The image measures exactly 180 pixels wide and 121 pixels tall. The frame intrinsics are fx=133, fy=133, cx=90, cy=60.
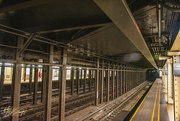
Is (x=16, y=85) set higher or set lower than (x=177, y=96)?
higher

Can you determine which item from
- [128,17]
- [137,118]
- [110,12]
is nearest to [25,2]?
[110,12]

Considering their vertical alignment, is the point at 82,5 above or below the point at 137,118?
above

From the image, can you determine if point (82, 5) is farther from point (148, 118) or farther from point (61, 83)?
point (148, 118)

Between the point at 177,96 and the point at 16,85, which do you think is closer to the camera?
the point at 16,85

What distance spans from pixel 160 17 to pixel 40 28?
175 inches

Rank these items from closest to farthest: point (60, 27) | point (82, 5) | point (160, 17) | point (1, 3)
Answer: point (1, 3), point (82, 5), point (60, 27), point (160, 17)

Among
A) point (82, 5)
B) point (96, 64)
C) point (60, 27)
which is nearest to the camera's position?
point (82, 5)

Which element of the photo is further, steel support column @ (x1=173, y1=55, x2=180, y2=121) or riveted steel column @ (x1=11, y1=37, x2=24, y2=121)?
steel support column @ (x1=173, y1=55, x2=180, y2=121)

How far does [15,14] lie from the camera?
392 centimetres

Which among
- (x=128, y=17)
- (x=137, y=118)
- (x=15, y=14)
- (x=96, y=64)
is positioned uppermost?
(x=15, y=14)

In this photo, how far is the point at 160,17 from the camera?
502cm

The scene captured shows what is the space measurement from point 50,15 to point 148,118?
23.5 ft

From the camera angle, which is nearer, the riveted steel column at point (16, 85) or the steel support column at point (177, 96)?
the riveted steel column at point (16, 85)

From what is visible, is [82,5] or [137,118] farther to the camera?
[137,118]
